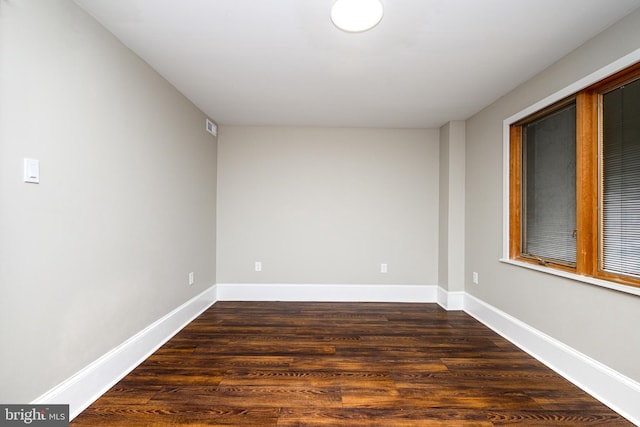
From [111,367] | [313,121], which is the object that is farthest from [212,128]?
[111,367]

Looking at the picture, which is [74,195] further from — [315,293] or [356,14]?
[315,293]

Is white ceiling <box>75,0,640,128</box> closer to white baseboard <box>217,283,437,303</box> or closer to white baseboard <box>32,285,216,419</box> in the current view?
white baseboard <box>32,285,216,419</box>

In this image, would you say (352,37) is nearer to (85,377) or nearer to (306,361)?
(306,361)

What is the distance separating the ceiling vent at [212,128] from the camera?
3.75 meters

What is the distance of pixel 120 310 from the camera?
2.17 meters

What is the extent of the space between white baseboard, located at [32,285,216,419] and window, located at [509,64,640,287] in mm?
3278

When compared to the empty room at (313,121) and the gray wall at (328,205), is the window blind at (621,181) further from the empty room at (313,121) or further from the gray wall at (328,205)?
the gray wall at (328,205)

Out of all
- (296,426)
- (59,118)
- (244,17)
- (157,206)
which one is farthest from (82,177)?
(296,426)

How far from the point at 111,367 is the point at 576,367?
314 cm

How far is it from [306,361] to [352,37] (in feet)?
7.73

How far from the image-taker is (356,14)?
1.72m

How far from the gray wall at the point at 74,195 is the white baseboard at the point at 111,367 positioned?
0.05m

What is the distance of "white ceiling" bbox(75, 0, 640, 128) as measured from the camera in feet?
5.84

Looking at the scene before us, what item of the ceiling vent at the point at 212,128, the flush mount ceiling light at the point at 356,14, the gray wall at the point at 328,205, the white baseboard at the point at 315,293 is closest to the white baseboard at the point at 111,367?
the white baseboard at the point at 315,293
